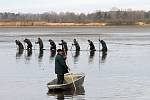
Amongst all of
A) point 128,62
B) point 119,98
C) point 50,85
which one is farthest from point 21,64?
point 119,98

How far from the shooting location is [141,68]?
3616cm

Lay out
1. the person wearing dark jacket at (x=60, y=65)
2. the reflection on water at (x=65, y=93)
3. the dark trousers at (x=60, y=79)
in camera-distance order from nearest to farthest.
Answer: the reflection on water at (x=65, y=93)
the person wearing dark jacket at (x=60, y=65)
the dark trousers at (x=60, y=79)

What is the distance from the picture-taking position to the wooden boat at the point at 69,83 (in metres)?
25.7

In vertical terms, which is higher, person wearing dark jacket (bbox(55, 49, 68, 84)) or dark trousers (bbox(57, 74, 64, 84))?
person wearing dark jacket (bbox(55, 49, 68, 84))

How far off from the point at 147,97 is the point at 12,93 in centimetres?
641

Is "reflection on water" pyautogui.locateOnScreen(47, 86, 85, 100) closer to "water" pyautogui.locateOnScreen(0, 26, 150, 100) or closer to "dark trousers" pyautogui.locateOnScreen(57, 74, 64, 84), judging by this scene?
"water" pyautogui.locateOnScreen(0, 26, 150, 100)

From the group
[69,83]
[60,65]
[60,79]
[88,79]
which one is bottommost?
[88,79]

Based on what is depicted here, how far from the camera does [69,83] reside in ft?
85.7

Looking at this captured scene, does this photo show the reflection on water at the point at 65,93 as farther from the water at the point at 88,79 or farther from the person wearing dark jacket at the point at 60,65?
the person wearing dark jacket at the point at 60,65

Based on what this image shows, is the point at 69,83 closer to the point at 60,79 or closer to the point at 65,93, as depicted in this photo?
the point at 60,79

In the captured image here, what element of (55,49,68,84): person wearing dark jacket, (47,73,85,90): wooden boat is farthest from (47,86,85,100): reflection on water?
(55,49,68,84): person wearing dark jacket

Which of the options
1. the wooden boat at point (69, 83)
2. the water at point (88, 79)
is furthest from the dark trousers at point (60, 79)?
the water at point (88, 79)

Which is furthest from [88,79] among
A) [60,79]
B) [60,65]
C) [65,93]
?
[65,93]

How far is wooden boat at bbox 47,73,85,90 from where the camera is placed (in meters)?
25.7
